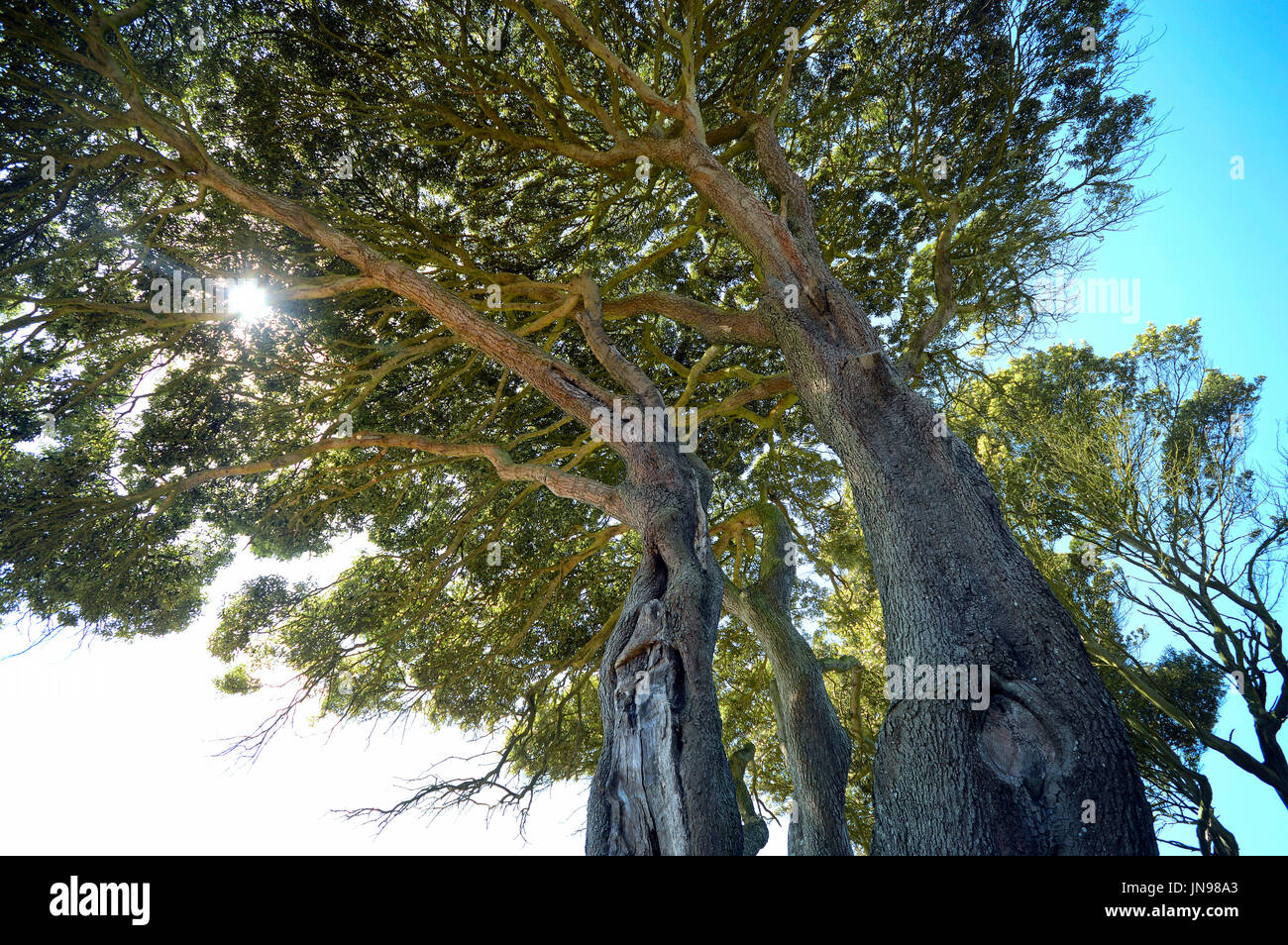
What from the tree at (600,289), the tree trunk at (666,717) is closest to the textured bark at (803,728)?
the tree at (600,289)

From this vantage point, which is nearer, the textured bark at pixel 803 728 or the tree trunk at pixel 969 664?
the tree trunk at pixel 969 664

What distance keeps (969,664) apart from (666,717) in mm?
1569

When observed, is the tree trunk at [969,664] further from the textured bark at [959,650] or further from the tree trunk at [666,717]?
the tree trunk at [666,717]

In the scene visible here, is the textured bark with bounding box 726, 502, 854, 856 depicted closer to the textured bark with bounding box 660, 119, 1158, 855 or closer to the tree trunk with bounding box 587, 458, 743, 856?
the textured bark with bounding box 660, 119, 1158, 855

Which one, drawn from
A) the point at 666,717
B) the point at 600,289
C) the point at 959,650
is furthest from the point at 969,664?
the point at 600,289

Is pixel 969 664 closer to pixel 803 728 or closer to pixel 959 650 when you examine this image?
pixel 959 650

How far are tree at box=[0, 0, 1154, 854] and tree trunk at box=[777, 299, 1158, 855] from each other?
0.02m

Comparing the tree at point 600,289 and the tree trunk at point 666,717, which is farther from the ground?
the tree at point 600,289

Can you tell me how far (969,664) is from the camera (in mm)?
3100

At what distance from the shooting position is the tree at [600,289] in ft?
10.5

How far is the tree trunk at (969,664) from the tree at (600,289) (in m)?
0.02

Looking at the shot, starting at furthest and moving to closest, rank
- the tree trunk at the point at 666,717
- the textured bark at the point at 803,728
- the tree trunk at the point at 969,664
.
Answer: the textured bark at the point at 803,728, the tree trunk at the point at 666,717, the tree trunk at the point at 969,664
